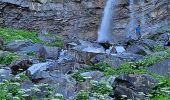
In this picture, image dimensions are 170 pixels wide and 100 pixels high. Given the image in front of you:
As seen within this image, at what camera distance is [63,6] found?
104 feet

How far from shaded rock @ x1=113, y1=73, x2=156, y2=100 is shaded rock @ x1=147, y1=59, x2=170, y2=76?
2.16 metres

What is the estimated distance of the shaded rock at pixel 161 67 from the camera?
46.7ft

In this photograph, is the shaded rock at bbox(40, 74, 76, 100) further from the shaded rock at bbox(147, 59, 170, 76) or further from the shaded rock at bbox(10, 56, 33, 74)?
the shaded rock at bbox(147, 59, 170, 76)

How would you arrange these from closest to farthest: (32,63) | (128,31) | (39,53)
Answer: (32,63)
(39,53)
(128,31)

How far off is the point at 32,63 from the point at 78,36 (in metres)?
16.7

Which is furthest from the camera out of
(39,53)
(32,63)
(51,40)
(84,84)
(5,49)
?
(51,40)

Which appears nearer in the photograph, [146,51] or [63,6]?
[146,51]

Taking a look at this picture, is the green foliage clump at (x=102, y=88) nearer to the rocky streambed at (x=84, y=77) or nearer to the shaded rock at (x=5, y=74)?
the rocky streambed at (x=84, y=77)

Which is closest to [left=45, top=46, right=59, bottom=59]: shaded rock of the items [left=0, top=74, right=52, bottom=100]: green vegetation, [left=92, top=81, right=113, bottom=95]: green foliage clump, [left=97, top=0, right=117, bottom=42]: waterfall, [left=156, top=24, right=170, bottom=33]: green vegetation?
[left=92, top=81, right=113, bottom=95]: green foliage clump

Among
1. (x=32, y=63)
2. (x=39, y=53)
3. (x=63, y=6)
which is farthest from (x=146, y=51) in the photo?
(x=63, y=6)

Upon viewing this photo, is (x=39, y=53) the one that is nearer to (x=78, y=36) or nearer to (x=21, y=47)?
(x=21, y=47)

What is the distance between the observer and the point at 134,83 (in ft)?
38.4

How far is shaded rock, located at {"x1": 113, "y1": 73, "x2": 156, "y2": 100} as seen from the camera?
1104 cm

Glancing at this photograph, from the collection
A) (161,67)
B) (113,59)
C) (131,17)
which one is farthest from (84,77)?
(131,17)
